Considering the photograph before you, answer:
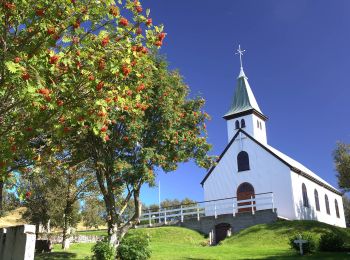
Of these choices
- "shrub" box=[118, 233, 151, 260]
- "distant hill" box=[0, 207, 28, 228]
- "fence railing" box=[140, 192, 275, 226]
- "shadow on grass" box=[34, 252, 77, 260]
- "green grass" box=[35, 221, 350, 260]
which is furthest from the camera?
"distant hill" box=[0, 207, 28, 228]

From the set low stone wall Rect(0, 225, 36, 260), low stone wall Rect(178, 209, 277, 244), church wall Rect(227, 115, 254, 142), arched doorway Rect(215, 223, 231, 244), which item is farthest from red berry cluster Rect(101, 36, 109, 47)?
church wall Rect(227, 115, 254, 142)

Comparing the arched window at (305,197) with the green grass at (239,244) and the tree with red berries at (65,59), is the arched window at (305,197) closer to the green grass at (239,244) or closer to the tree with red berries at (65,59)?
the green grass at (239,244)

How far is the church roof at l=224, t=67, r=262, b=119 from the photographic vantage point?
46.2 meters

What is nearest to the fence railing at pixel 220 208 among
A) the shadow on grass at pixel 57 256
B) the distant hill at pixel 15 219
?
the distant hill at pixel 15 219

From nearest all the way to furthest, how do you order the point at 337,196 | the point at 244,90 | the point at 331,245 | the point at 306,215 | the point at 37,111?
the point at 37,111
the point at 331,245
the point at 306,215
the point at 244,90
the point at 337,196

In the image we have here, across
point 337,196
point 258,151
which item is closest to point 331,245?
point 258,151

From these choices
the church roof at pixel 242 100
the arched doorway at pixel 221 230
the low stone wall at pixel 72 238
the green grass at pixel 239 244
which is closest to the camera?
the green grass at pixel 239 244

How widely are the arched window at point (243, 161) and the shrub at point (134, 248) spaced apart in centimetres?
2444

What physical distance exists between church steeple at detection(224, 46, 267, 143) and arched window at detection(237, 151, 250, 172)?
11.1 ft

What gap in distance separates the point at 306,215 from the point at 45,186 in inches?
944

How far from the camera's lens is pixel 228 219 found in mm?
35000

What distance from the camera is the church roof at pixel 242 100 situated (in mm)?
46219

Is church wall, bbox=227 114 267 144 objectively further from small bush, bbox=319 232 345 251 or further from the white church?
small bush, bbox=319 232 345 251

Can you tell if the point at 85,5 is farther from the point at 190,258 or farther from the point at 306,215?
the point at 306,215
